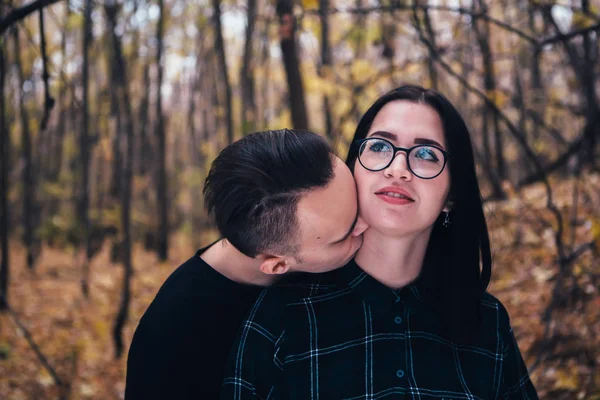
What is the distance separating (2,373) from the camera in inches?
229

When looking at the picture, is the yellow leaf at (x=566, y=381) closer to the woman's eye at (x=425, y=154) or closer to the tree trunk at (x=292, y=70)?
the tree trunk at (x=292, y=70)

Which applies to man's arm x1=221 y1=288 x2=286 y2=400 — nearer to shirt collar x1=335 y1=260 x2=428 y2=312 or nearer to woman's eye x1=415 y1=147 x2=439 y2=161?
shirt collar x1=335 y1=260 x2=428 y2=312

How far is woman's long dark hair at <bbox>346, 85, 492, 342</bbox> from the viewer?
1.86 metres

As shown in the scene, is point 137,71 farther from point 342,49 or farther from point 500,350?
point 500,350

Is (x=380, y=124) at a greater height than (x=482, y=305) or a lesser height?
greater

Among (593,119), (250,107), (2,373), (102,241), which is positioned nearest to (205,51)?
(250,107)

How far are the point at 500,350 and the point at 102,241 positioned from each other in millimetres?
11737

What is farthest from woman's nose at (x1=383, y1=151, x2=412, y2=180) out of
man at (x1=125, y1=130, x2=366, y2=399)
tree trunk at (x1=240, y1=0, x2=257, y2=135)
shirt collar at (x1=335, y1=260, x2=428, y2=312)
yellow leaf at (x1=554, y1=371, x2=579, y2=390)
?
tree trunk at (x1=240, y1=0, x2=257, y2=135)

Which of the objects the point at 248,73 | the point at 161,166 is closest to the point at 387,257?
the point at 248,73

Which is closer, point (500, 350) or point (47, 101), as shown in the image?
point (500, 350)

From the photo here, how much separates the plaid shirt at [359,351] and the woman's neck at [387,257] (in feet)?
0.15

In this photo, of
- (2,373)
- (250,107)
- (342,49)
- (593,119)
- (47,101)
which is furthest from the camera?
(342,49)

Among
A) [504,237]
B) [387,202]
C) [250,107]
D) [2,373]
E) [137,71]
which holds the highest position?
[137,71]

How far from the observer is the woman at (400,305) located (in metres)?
1.70
